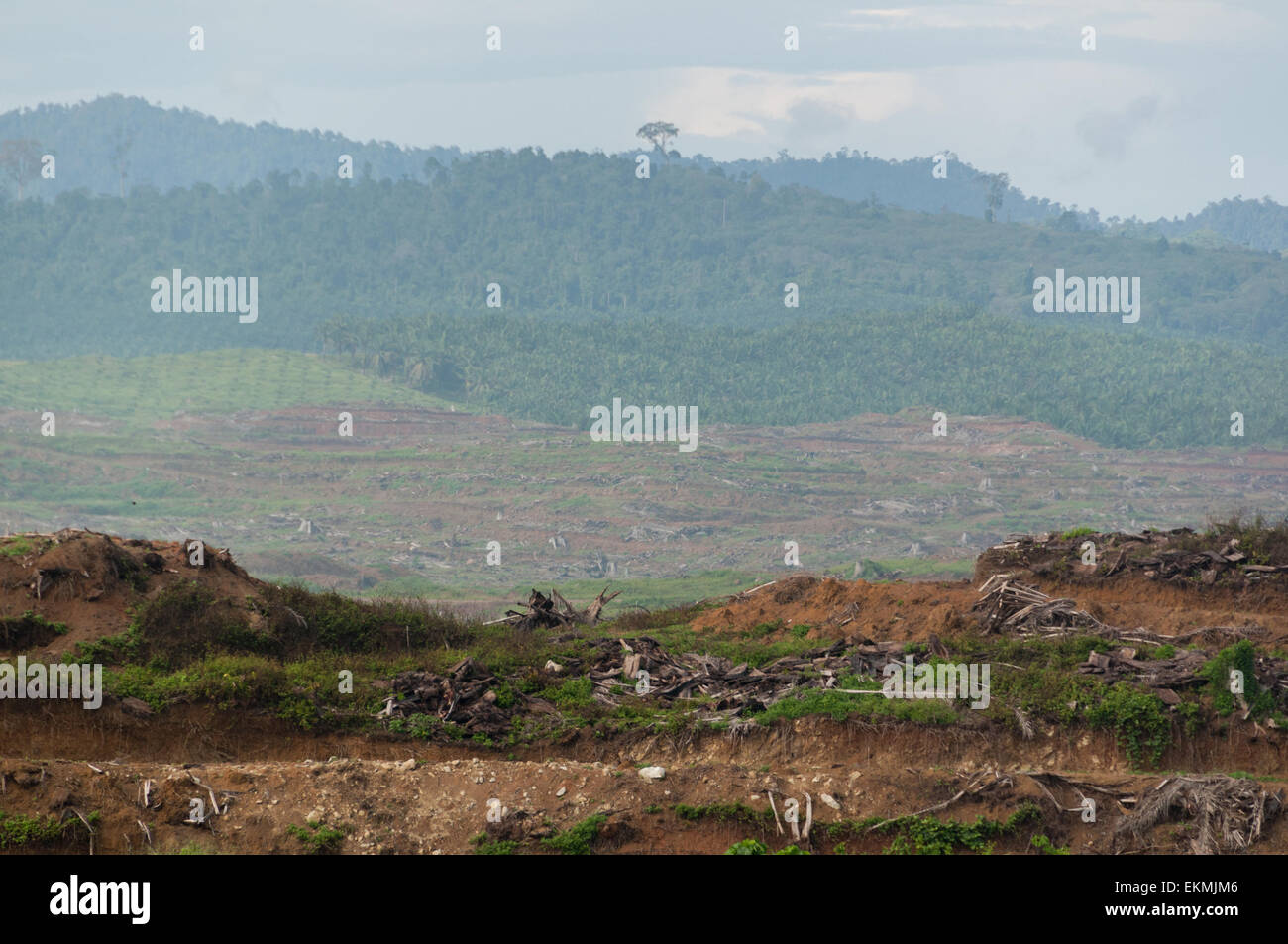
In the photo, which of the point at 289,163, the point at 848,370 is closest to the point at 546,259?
the point at 848,370

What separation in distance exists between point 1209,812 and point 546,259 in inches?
4298

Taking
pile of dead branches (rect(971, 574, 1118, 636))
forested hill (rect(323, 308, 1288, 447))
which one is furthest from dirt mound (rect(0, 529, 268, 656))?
forested hill (rect(323, 308, 1288, 447))

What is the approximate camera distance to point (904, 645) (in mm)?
15812

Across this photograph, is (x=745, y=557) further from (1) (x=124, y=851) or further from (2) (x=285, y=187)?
(2) (x=285, y=187)

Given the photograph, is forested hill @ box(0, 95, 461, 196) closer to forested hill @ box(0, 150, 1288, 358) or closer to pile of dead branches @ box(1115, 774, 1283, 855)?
forested hill @ box(0, 150, 1288, 358)

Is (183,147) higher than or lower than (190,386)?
higher

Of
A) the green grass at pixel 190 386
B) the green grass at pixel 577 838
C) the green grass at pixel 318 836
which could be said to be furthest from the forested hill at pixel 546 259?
the green grass at pixel 318 836

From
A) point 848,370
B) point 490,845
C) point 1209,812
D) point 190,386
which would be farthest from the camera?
point 848,370

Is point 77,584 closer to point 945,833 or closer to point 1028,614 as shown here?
point 945,833

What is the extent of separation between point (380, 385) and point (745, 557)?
33.6 m

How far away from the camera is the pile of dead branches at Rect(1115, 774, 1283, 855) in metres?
11.3

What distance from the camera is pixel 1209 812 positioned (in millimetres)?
11461

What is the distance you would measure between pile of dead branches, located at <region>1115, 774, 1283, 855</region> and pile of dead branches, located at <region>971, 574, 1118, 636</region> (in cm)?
457
